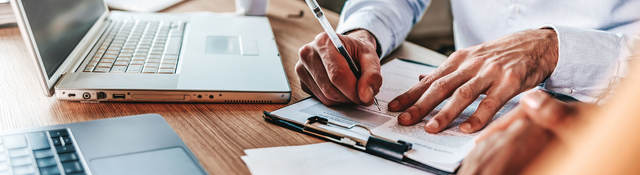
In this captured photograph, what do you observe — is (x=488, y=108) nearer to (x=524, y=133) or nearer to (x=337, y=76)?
(x=337, y=76)

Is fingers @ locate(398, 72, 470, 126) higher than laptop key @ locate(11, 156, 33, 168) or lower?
lower

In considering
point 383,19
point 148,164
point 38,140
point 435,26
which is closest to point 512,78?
point 383,19

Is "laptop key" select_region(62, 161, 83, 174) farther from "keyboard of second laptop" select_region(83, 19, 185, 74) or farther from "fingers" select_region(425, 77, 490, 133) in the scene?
"fingers" select_region(425, 77, 490, 133)

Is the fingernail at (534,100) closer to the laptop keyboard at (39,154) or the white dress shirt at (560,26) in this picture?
the white dress shirt at (560,26)

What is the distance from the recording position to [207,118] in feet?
2.14

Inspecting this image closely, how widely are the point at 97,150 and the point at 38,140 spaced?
0.20 ft

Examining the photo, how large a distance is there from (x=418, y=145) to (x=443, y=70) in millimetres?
228

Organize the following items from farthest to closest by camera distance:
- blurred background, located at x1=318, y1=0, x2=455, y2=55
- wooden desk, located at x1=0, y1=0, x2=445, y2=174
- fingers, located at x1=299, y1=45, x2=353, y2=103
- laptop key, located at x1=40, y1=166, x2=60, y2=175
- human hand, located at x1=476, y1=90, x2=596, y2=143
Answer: blurred background, located at x1=318, y1=0, x2=455, y2=55, fingers, located at x1=299, y1=45, x2=353, y2=103, wooden desk, located at x1=0, y1=0, x2=445, y2=174, laptop key, located at x1=40, y1=166, x2=60, y2=175, human hand, located at x1=476, y1=90, x2=596, y2=143

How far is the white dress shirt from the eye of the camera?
762 mm

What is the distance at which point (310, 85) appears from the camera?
2.40 ft

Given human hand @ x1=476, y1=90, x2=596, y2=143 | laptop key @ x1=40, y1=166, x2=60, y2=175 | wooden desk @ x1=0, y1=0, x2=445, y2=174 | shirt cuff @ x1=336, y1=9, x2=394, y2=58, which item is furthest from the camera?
shirt cuff @ x1=336, y1=9, x2=394, y2=58

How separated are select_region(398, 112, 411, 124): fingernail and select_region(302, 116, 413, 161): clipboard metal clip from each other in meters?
0.05

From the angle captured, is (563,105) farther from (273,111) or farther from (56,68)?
(56,68)

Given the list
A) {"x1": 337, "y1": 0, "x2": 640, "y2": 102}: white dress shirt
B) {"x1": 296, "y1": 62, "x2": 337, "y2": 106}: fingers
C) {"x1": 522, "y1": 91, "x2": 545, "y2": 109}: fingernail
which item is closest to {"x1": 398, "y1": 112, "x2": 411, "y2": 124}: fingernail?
{"x1": 296, "y1": 62, "x2": 337, "y2": 106}: fingers
